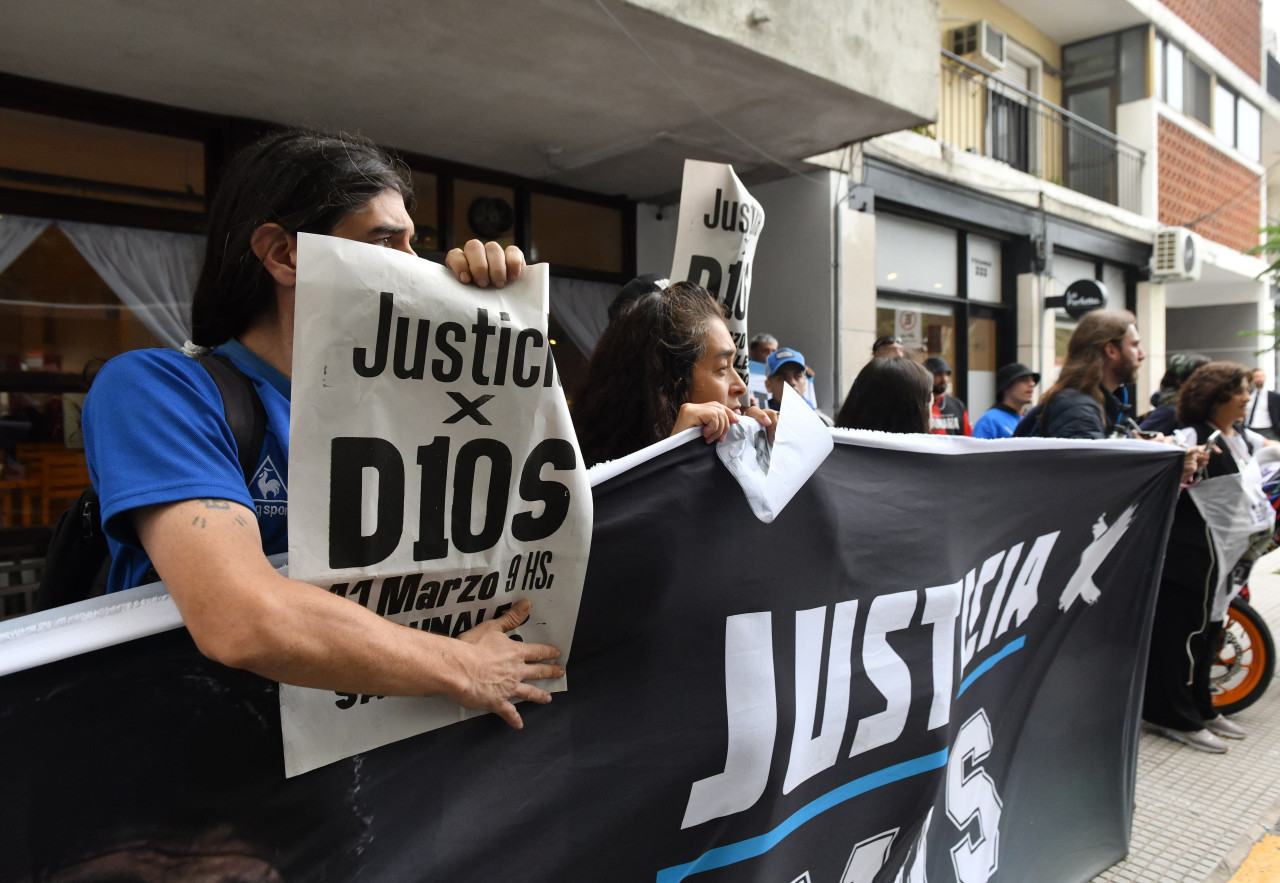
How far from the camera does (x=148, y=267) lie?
5262 millimetres

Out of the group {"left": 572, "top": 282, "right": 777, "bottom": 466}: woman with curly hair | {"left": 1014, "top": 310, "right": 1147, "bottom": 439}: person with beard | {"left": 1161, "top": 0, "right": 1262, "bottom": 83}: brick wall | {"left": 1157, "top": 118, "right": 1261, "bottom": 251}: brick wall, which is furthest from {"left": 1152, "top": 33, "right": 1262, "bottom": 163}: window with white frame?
{"left": 572, "top": 282, "right": 777, "bottom": 466}: woman with curly hair

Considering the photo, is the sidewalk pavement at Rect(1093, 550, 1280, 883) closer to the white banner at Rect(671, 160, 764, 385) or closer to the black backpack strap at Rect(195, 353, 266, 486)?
the white banner at Rect(671, 160, 764, 385)

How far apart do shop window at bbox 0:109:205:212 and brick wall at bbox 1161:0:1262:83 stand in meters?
15.1

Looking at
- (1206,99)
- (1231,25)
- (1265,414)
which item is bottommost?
(1265,414)

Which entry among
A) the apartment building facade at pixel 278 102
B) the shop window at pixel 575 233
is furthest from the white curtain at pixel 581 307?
the apartment building facade at pixel 278 102

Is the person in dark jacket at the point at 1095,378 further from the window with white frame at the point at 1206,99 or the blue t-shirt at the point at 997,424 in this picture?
the window with white frame at the point at 1206,99

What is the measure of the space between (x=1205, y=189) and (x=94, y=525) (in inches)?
727

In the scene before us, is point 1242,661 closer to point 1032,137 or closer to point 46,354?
point 46,354

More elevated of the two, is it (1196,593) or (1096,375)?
(1096,375)

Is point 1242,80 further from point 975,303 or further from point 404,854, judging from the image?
point 404,854

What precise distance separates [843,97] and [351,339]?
544cm

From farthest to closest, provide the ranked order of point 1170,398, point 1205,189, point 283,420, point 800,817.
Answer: point 1205,189
point 1170,398
point 800,817
point 283,420

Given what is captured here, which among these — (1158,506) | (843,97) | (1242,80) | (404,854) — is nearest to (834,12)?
(843,97)

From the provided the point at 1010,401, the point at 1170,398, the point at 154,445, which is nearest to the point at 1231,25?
the point at 1170,398
